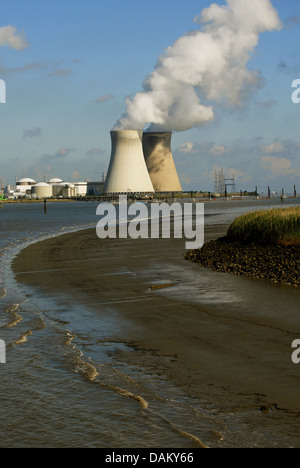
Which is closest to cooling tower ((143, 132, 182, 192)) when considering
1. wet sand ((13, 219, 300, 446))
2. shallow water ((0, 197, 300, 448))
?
wet sand ((13, 219, 300, 446))

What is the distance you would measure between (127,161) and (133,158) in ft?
4.74

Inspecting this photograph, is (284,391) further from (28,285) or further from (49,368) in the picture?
(28,285)

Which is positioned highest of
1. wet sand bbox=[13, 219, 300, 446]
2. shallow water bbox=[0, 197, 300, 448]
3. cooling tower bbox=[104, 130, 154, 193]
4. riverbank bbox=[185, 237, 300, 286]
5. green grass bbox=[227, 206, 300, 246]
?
cooling tower bbox=[104, 130, 154, 193]

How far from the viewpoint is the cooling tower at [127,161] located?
122938 millimetres

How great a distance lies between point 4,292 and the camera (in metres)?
14.0

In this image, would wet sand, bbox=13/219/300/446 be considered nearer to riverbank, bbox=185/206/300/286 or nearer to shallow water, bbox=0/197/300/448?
shallow water, bbox=0/197/300/448

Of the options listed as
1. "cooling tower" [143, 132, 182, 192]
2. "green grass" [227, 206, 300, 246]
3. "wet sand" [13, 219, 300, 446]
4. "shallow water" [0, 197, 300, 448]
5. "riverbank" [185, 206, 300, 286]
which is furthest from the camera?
"cooling tower" [143, 132, 182, 192]

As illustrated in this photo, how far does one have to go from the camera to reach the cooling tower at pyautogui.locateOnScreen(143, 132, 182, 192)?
146250 millimetres

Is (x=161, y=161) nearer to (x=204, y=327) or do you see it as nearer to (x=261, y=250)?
(x=261, y=250)

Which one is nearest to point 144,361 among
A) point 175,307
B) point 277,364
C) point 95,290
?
point 277,364

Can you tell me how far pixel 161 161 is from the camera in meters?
156

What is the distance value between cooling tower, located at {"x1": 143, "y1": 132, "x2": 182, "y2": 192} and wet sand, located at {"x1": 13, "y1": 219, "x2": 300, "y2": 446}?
423ft

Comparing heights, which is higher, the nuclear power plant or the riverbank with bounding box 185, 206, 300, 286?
the nuclear power plant

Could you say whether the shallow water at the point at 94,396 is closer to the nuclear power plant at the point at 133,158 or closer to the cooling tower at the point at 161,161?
the nuclear power plant at the point at 133,158
